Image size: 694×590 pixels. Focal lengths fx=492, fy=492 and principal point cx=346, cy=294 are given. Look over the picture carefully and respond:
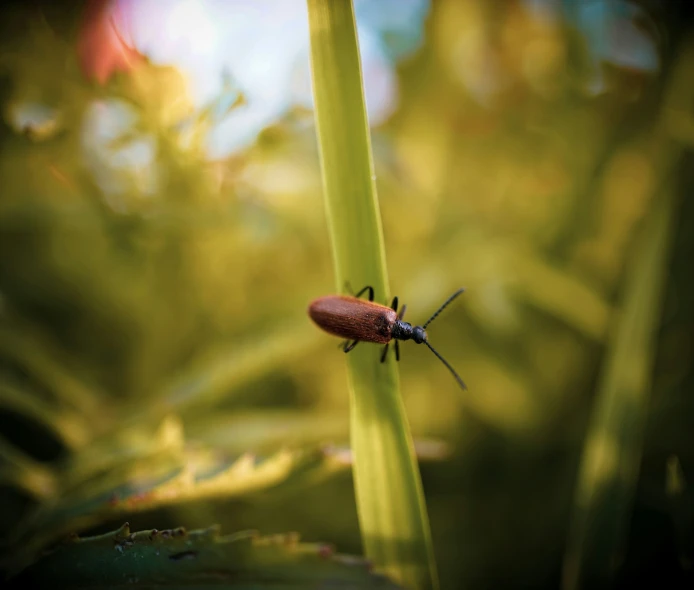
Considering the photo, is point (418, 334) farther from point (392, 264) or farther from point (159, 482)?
point (159, 482)

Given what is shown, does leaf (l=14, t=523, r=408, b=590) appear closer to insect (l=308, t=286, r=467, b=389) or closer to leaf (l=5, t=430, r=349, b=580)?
leaf (l=5, t=430, r=349, b=580)

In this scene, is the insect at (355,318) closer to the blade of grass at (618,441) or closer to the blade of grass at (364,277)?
the blade of grass at (364,277)

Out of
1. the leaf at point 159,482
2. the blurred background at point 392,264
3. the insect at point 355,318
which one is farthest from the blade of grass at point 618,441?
the leaf at point 159,482

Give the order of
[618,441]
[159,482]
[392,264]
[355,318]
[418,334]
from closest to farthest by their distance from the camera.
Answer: [159,482], [355,318], [618,441], [418,334], [392,264]

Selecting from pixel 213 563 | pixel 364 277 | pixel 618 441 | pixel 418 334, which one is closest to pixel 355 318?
pixel 364 277

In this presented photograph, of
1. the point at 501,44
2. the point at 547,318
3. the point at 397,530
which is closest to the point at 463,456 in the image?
the point at 547,318
